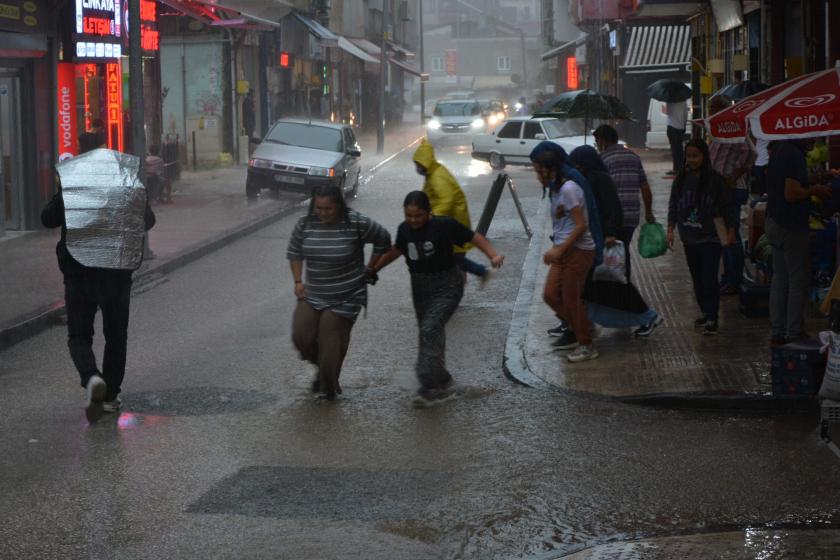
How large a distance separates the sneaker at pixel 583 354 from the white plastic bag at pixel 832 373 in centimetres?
239

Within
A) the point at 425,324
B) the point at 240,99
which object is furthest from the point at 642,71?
the point at 425,324

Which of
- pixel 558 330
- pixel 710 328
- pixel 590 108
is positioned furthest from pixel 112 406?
pixel 590 108

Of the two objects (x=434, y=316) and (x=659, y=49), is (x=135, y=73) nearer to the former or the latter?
(x=434, y=316)

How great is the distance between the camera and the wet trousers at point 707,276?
11.3 m

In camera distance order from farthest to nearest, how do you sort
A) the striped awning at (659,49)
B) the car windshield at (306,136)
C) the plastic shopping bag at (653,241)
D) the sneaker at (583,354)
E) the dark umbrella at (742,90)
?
the striped awning at (659,49), the car windshield at (306,136), the dark umbrella at (742,90), the plastic shopping bag at (653,241), the sneaker at (583,354)

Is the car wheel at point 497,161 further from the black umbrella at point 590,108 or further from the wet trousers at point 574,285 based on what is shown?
the wet trousers at point 574,285

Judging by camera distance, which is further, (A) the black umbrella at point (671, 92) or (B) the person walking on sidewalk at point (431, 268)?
(A) the black umbrella at point (671, 92)

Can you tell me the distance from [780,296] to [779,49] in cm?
979

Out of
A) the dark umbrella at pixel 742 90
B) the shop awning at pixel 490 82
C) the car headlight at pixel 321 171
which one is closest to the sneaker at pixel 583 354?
the dark umbrella at pixel 742 90

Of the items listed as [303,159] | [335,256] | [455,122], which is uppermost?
[455,122]

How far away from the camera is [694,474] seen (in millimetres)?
7469

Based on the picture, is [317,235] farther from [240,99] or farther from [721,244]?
[240,99]

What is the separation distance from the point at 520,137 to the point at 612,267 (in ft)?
82.3

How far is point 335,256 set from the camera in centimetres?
938
